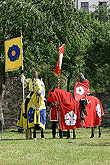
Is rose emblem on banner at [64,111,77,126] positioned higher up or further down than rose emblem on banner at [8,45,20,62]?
further down

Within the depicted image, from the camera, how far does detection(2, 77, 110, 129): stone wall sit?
22.8 metres

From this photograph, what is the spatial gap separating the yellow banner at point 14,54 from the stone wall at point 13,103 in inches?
378

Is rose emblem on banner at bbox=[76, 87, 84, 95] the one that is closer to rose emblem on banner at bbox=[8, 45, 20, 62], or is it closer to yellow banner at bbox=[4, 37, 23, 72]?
yellow banner at bbox=[4, 37, 23, 72]

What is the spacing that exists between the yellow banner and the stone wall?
9612 millimetres

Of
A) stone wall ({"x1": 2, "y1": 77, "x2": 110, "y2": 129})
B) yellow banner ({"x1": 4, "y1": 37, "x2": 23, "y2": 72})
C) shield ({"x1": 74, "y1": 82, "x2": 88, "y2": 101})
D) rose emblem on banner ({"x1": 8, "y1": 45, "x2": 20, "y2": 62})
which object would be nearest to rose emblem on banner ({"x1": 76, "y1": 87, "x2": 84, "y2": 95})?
shield ({"x1": 74, "y1": 82, "x2": 88, "y2": 101})

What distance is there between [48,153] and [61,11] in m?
9.90

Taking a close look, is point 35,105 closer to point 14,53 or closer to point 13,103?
point 14,53

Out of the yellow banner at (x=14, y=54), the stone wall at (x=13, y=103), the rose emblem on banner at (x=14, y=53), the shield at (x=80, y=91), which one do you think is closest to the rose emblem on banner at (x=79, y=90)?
the shield at (x=80, y=91)

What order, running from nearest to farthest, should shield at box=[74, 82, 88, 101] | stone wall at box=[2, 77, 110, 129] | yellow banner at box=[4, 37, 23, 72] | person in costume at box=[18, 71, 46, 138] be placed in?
person in costume at box=[18, 71, 46, 138], shield at box=[74, 82, 88, 101], yellow banner at box=[4, 37, 23, 72], stone wall at box=[2, 77, 110, 129]

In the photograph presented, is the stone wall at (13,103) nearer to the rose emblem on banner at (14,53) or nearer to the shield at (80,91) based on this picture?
the rose emblem on banner at (14,53)

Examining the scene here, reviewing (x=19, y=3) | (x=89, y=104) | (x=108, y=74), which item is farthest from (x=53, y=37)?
(x=108, y=74)

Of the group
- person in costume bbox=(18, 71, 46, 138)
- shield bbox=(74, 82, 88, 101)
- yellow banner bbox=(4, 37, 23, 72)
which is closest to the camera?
person in costume bbox=(18, 71, 46, 138)

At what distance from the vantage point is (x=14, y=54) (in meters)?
13.0

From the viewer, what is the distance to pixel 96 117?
13.2 meters
